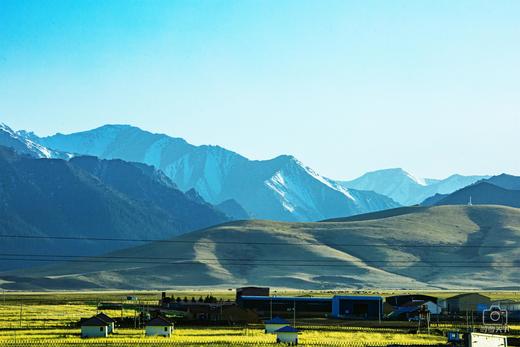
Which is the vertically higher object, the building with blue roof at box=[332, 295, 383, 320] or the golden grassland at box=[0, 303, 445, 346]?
the building with blue roof at box=[332, 295, 383, 320]

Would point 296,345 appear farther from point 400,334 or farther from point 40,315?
point 40,315

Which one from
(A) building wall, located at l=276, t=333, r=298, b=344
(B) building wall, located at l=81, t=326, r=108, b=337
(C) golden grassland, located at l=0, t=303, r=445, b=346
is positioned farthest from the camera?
(B) building wall, located at l=81, t=326, r=108, b=337

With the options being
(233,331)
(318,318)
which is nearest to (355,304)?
(318,318)

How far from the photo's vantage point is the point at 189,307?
155625mm

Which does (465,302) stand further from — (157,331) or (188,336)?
(157,331)

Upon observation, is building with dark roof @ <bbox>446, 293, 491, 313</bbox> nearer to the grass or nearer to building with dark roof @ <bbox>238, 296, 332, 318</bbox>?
building with dark roof @ <bbox>238, 296, 332, 318</bbox>

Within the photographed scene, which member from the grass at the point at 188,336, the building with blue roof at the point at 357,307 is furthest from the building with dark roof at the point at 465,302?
the grass at the point at 188,336

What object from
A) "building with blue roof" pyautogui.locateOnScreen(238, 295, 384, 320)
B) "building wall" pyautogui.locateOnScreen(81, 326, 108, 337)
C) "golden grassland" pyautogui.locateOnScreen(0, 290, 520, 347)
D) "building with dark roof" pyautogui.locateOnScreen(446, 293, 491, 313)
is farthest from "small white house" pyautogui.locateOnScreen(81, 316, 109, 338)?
"building with dark roof" pyautogui.locateOnScreen(446, 293, 491, 313)

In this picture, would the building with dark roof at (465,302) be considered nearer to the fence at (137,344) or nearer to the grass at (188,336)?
the grass at (188,336)

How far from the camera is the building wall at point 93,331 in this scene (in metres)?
101

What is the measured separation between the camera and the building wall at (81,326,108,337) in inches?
3979

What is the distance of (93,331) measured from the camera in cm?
10119

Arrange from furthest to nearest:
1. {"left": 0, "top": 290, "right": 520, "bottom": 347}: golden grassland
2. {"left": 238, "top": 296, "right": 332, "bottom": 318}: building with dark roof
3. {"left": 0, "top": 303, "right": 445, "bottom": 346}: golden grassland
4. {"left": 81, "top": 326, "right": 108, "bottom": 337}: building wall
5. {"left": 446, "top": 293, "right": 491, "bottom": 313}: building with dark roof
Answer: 1. {"left": 446, "top": 293, "right": 491, "bottom": 313}: building with dark roof
2. {"left": 238, "top": 296, "right": 332, "bottom": 318}: building with dark roof
3. {"left": 81, "top": 326, "right": 108, "bottom": 337}: building wall
4. {"left": 0, "top": 303, "right": 445, "bottom": 346}: golden grassland
5. {"left": 0, "top": 290, "right": 520, "bottom": 347}: golden grassland

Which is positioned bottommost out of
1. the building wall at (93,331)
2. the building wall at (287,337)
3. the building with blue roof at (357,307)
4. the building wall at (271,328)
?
the building wall at (287,337)
